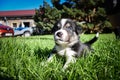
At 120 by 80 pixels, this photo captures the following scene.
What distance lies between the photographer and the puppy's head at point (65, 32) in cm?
424

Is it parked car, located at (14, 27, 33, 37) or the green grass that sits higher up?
parked car, located at (14, 27, 33, 37)

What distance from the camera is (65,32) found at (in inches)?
169

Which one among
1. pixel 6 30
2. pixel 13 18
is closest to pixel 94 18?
pixel 6 30

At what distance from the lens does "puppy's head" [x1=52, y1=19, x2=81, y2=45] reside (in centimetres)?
424

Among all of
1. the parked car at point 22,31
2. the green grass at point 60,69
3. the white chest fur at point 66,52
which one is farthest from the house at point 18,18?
the green grass at point 60,69

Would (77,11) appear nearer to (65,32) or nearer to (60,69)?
(65,32)

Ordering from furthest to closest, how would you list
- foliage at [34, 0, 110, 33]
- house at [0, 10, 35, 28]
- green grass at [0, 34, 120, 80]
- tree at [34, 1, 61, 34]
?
house at [0, 10, 35, 28] < tree at [34, 1, 61, 34] < foliage at [34, 0, 110, 33] < green grass at [0, 34, 120, 80]

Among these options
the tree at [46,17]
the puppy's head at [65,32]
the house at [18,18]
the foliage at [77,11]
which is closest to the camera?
the puppy's head at [65,32]

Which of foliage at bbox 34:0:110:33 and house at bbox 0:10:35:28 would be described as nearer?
foliage at bbox 34:0:110:33

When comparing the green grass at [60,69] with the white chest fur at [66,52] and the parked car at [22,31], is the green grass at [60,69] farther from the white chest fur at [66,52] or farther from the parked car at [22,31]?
the parked car at [22,31]

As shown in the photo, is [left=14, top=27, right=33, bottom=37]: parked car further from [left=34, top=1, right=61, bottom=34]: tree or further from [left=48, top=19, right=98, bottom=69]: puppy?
[left=48, top=19, right=98, bottom=69]: puppy

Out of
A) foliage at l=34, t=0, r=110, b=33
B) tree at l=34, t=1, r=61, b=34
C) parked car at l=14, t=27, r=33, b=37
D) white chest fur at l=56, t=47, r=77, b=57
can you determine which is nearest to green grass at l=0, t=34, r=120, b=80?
white chest fur at l=56, t=47, r=77, b=57

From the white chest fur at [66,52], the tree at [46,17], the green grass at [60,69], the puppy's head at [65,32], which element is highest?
the tree at [46,17]

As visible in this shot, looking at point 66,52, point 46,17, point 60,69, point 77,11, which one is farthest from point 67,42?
point 46,17
